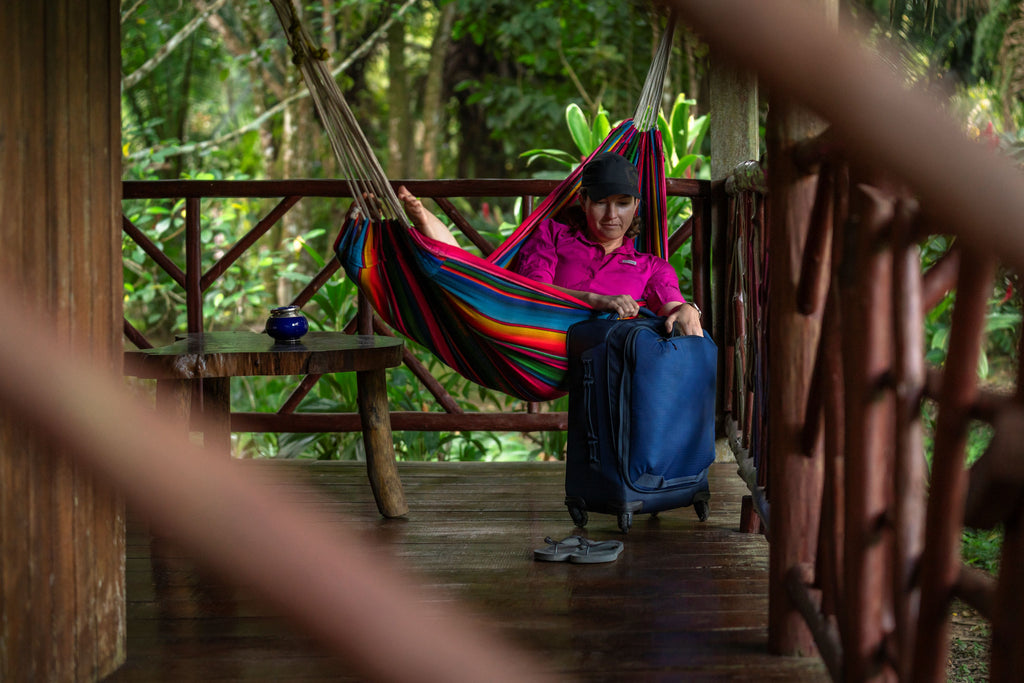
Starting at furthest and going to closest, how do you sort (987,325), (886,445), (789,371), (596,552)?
1. (987,325)
2. (596,552)
3. (789,371)
4. (886,445)

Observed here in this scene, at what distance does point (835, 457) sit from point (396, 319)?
4.69 ft

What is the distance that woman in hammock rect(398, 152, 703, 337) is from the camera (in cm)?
251

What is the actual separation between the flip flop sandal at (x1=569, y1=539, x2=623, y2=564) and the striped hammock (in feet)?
1.39

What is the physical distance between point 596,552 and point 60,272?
1.23 metres

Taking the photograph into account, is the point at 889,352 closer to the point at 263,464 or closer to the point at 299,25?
the point at 299,25

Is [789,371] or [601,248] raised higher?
[601,248]

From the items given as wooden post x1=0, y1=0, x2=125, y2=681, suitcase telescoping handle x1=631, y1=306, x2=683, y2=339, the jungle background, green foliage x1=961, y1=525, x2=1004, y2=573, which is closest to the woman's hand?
suitcase telescoping handle x1=631, y1=306, x2=683, y2=339

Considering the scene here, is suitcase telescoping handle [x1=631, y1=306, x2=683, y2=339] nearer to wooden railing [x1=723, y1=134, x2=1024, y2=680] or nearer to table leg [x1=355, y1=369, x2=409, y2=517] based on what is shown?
table leg [x1=355, y1=369, x2=409, y2=517]

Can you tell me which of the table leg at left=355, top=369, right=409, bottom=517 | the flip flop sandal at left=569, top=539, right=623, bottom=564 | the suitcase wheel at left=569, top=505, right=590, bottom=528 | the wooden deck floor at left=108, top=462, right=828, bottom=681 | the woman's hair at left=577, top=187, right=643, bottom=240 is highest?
the woman's hair at left=577, top=187, right=643, bottom=240

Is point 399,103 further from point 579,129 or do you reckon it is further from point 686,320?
point 686,320

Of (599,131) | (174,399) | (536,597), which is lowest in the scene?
(536,597)

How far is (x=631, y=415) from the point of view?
2.24 metres

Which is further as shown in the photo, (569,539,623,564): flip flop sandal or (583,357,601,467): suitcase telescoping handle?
(583,357,601,467): suitcase telescoping handle

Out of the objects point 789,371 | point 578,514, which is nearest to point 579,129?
point 578,514
